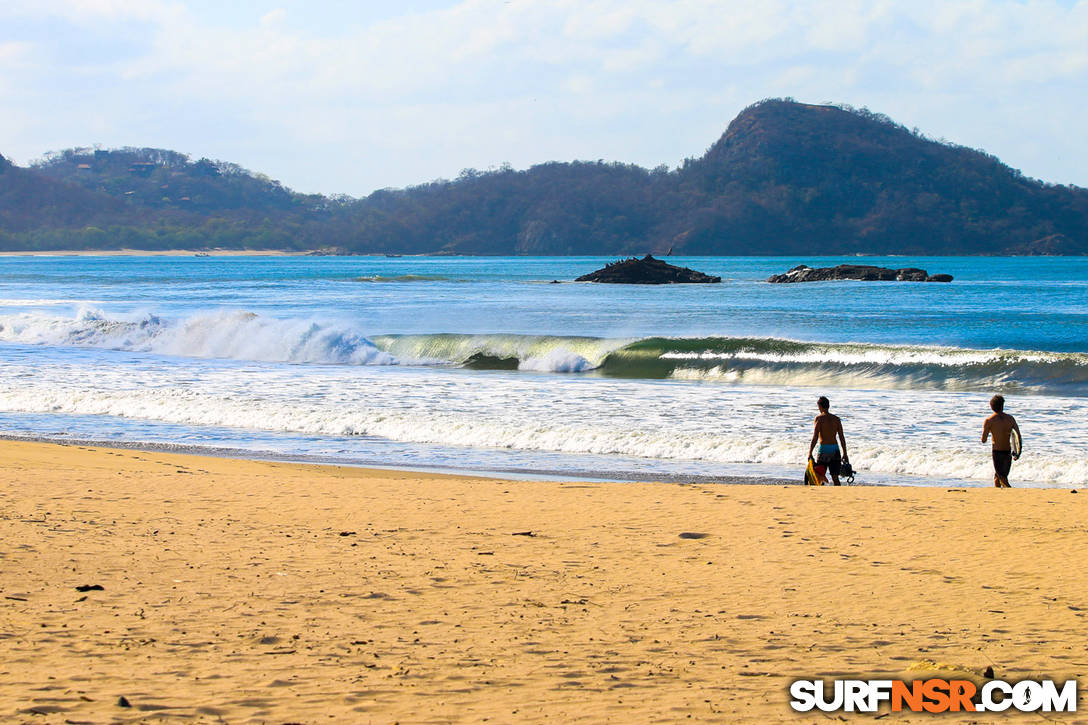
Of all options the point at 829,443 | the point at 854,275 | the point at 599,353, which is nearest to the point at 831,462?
the point at 829,443

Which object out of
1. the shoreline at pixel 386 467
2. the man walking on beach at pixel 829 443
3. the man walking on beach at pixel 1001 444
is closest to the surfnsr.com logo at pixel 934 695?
the shoreline at pixel 386 467

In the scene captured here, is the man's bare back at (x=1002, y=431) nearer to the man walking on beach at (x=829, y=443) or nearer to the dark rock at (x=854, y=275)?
the man walking on beach at (x=829, y=443)

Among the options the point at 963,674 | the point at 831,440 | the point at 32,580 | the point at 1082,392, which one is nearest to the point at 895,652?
the point at 963,674

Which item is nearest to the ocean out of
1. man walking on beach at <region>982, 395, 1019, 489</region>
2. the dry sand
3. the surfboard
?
man walking on beach at <region>982, 395, 1019, 489</region>

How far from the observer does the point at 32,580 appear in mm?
6441

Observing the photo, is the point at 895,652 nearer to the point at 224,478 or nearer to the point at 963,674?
the point at 963,674

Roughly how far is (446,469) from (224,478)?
3063 mm

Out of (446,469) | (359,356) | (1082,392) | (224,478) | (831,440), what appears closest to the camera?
(224,478)

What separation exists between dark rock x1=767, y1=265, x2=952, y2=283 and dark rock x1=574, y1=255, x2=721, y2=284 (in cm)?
800

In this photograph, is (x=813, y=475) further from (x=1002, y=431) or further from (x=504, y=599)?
(x=504, y=599)

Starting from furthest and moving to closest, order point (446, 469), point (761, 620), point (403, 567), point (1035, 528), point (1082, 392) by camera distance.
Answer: point (1082, 392) < point (446, 469) < point (1035, 528) < point (403, 567) < point (761, 620)

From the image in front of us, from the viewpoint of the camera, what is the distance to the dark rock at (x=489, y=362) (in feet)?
106

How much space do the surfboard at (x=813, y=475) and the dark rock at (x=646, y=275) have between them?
79840 millimetres

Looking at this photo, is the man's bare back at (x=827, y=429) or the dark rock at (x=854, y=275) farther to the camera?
the dark rock at (x=854, y=275)
